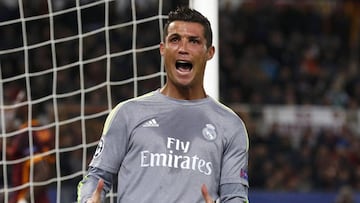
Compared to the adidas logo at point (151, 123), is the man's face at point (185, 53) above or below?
above

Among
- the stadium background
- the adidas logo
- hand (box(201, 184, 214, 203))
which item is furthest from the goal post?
the stadium background

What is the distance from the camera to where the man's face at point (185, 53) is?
12.8 feet

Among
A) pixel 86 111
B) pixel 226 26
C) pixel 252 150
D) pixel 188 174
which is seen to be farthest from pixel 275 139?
pixel 188 174

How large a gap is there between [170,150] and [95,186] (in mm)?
317

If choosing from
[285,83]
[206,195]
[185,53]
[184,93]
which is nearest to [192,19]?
[185,53]

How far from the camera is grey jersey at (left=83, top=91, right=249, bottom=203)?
383 cm

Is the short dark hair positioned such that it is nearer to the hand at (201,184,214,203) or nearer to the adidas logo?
the adidas logo

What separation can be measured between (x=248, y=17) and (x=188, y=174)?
Answer: 38.5 ft

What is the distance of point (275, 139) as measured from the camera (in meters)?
13.3

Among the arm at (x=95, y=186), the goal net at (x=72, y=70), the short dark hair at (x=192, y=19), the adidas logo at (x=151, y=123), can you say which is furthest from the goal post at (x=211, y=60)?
the goal net at (x=72, y=70)

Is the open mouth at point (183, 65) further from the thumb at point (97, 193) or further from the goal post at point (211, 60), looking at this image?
the goal post at point (211, 60)

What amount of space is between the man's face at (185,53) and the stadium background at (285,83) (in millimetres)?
5912

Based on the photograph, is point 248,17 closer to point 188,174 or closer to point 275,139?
point 275,139

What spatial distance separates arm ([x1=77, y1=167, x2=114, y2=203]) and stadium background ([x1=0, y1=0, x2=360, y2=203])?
5911 mm
